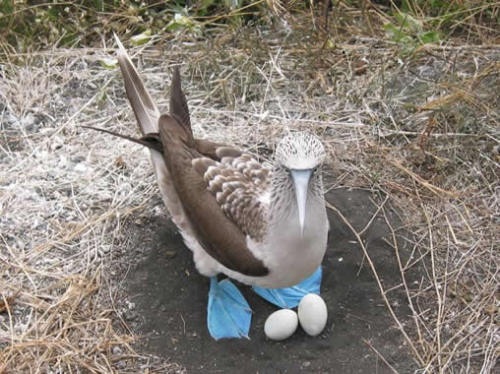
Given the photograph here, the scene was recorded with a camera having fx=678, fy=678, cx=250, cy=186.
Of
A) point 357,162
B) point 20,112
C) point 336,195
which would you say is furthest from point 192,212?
point 20,112

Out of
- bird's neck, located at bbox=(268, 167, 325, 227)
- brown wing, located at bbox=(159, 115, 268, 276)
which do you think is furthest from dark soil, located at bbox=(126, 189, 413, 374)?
bird's neck, located at bbox=(268, 167, 325, 227)

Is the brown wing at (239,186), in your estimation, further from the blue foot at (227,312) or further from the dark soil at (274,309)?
the dark soil at (274,309)

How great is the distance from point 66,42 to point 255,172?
2319 millimetres

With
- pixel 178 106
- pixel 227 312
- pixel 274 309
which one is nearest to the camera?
pixel 227 312

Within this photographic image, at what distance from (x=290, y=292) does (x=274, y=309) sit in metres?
0.12

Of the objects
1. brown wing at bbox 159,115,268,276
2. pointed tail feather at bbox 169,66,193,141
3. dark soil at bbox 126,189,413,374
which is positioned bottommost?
dark soil at bbox 126,189,413,374

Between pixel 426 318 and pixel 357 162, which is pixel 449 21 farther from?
pixel 426 318

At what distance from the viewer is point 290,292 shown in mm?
3230

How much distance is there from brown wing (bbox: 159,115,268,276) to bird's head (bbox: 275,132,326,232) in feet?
1.42

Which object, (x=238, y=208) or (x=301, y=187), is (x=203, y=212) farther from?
(x=301, y=187)

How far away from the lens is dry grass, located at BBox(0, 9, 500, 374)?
300 cm

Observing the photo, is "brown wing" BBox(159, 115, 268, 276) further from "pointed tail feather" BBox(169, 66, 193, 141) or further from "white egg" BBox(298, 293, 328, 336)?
"white egg" BBox(298, 293, 328, 336)

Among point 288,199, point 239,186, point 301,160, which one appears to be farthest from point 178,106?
point 301,160

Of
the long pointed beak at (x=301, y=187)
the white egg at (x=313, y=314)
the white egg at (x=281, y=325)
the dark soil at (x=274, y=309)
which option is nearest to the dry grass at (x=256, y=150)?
the dark soil at (x=274, y=309)
